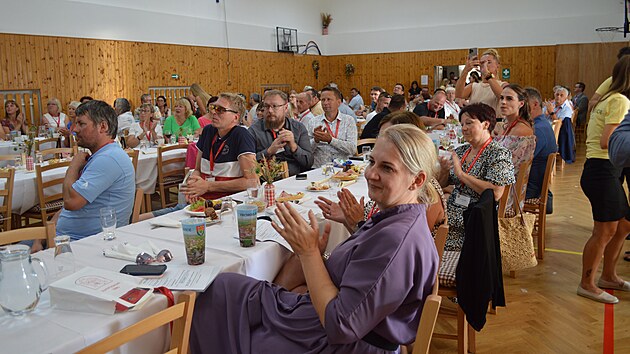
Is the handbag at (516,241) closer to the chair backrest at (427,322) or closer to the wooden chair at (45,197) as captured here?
the chair backrest at (427,322)

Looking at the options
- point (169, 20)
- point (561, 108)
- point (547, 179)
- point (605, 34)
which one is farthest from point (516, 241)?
point (605, 34)

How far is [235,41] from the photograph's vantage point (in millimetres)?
15617

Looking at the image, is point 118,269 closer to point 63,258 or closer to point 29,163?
point 63,258

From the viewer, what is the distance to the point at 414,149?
1.98 metres

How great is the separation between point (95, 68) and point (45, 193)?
8180 millimetres

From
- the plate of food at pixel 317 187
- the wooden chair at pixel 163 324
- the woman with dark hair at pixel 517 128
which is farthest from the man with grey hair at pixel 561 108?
the wooden chair at pixel 163 324

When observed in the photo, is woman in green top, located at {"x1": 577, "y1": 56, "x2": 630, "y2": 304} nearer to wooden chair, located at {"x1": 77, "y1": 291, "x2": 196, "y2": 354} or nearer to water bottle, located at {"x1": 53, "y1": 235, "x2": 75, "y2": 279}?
wooden chair, located at {"x1": 77, "y1": 291, "x2": 196, "y2": 354}

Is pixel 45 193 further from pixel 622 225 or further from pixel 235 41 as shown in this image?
pixel 235 41

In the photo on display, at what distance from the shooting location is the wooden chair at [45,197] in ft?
14.6

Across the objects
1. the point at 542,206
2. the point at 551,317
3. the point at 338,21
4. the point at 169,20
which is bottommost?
the point at 551,317

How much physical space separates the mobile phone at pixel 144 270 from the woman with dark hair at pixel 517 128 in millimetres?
3171

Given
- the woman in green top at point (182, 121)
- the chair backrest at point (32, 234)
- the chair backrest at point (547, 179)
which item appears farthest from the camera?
the woman in green top at point (182, 121)

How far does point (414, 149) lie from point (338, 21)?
58.7 feet

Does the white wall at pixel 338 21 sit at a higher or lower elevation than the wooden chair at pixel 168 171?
higher
